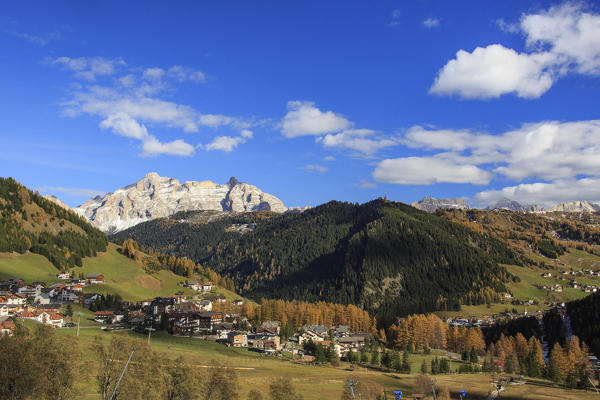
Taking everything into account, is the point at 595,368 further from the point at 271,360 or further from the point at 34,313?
the point at 34,313

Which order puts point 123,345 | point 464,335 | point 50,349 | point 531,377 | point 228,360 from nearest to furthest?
point 50,349 < point 123,345 < point 228,360 < point 531,377 < point 464,335

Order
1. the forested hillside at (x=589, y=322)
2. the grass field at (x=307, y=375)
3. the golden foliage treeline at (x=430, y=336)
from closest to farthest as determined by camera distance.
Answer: the grass field at (x=307, y=375)
the forested hillside at (x=589, y=322)
the golden foliage treeline at (x=430, y=336)

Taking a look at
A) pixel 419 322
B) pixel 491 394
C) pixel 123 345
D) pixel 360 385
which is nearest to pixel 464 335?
pixel 419 322

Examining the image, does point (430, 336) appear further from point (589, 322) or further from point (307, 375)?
point (307, 375)

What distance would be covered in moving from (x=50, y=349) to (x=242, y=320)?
134477 mm

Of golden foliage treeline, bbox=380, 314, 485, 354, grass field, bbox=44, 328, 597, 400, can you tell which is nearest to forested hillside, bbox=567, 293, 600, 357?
golden foliage treeline, bbox=380, 314, 485, 354

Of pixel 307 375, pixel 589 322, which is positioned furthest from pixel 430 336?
pixel 307 375

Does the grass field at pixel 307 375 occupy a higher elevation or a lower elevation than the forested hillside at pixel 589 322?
lower

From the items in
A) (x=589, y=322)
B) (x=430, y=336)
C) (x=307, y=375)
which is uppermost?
(x=589, y=322)

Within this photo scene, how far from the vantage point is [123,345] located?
66.9 m

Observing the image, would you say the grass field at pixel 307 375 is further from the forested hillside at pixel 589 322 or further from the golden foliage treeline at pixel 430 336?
the forested hillside at pixel 589 322

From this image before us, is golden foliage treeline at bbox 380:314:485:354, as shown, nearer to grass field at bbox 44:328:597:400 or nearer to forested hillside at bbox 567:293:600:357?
grass field at bbox 44:328:597:400

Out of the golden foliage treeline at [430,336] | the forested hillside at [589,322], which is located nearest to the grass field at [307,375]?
the golden foliage treeline at [430,336]

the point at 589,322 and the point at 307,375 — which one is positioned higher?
the point at 589,322
